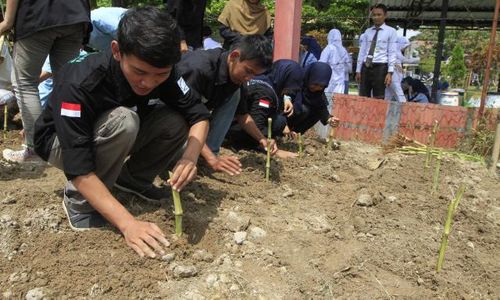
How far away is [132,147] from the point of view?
212cm

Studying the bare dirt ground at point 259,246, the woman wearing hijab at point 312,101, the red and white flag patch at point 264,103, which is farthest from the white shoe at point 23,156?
the woman wearing hijab at point 312,101

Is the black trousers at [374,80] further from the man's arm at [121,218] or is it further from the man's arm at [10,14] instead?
the man's arm at [121,218]

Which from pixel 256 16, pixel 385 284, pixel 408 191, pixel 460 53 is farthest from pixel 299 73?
pixel 460 53

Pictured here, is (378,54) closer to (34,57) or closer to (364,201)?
(364,201)

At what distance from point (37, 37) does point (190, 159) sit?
1388 millimetres

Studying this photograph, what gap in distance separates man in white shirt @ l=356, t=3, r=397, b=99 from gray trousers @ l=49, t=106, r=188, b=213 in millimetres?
3887

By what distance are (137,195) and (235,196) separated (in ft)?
1.81

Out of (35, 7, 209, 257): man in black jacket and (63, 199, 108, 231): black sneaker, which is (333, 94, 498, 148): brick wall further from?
(63, 199, 108, 231): black sneaker

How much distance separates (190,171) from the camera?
6.30ft

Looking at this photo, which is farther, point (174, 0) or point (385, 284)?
point (174, 0)

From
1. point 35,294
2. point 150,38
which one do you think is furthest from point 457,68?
point 35,294

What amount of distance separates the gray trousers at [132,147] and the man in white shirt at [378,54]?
3.89m

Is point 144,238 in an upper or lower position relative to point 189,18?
lower

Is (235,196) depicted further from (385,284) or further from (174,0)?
(174,0)
